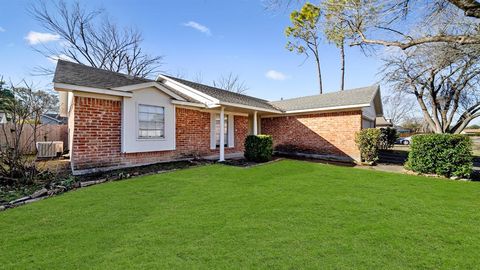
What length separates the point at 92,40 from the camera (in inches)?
851

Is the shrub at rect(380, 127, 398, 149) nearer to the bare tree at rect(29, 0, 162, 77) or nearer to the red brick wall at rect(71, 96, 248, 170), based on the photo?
the red brick wall at rect(71, 96, 248, 170)

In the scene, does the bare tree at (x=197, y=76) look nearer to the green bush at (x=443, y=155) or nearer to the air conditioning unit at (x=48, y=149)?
the air conditioning unit at (x=48, y=149)

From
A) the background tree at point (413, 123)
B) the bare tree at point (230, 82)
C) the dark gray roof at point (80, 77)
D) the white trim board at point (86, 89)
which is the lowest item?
the white trim board at point (86, 89)

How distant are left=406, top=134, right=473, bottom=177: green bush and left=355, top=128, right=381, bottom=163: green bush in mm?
1748

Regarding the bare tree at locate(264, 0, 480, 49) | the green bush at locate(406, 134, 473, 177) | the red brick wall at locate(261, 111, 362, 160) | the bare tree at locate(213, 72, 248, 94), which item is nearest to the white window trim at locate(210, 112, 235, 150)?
the red brick wall at locate(261, 111, 362, 160)

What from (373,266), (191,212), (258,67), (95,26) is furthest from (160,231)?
(95,26)

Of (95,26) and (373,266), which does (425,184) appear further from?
(95,26)

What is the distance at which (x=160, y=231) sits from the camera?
3285mm

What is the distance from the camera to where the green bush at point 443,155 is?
24.8 ft

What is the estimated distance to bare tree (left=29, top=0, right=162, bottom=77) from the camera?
18.4 m

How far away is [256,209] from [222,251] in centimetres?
158

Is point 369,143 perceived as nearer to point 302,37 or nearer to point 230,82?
point 302,37

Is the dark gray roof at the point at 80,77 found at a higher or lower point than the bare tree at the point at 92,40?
lower

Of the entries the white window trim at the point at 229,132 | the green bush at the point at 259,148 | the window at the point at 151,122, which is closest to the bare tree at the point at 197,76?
the white window trim at the point at 229,132
